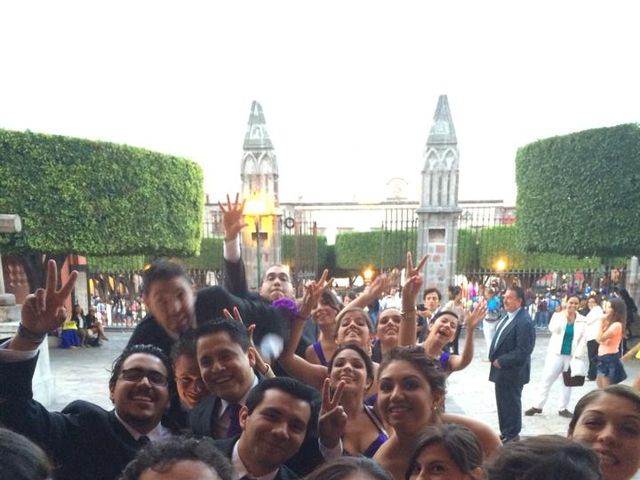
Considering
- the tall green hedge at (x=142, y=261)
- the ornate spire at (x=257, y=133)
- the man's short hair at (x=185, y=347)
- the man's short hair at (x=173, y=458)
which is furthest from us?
the tall green hedge at (x=142, y=261)

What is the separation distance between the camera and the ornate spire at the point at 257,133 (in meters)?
16.1

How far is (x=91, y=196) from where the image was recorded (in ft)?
39.8

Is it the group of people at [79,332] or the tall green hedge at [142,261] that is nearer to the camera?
the group of people at [79,332]

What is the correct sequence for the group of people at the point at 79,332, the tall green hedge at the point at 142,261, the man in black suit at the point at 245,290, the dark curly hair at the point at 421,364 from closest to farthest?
the dark curly hair at the point at 421,364 < the man in black suit at the point at 245,290 < the group of people at the point at 79,332 < the tall green hedge at the point at 142,261

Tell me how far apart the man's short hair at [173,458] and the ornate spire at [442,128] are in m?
14.4

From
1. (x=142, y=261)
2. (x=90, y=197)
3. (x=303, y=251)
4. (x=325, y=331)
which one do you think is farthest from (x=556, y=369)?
(x=142, y=261)

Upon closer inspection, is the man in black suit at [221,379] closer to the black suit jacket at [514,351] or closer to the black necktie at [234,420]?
the black necktie at [234,420]

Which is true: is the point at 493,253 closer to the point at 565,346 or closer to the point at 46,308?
→ the point at 565,346

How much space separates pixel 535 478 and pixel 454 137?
1450 centimetres

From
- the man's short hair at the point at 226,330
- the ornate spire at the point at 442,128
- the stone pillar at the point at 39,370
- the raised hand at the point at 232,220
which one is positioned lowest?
the stone pillar at the point at 39,370

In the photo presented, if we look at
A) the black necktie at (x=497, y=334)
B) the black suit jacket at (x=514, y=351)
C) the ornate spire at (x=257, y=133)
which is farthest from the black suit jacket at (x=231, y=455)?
the ornate spire at (x=257, y=133)

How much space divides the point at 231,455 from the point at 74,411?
0.83 m

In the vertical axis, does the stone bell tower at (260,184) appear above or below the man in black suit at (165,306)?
above

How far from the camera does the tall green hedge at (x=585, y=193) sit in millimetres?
11148
